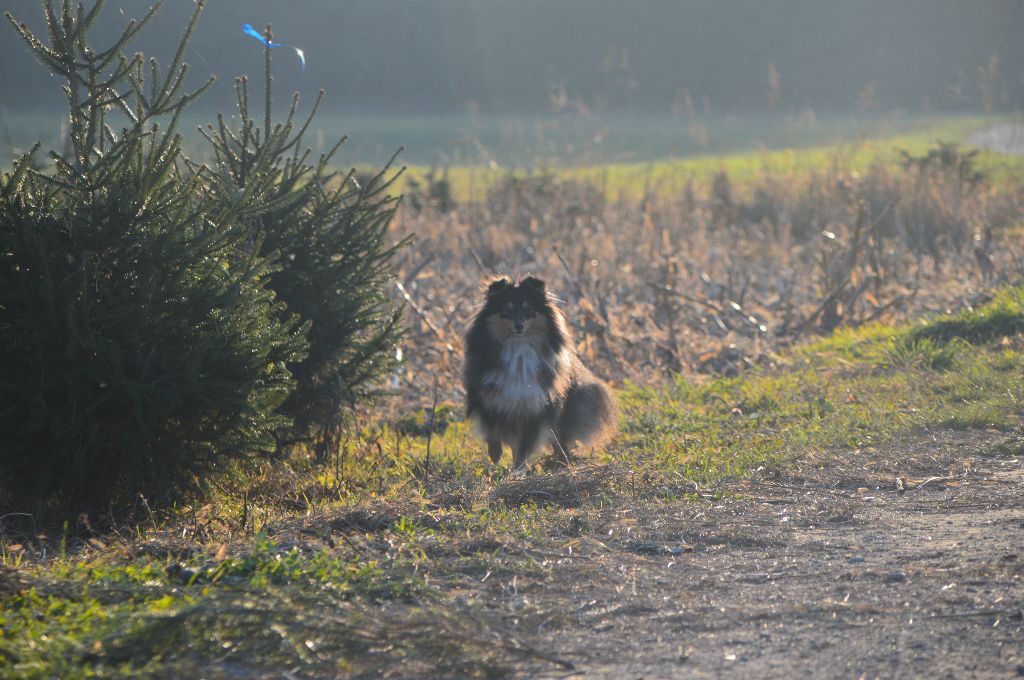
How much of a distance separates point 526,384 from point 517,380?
0.07m

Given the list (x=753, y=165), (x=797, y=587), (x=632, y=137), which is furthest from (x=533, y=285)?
(x=632, y=137)

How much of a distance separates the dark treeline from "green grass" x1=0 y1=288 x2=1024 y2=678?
34.9 meters

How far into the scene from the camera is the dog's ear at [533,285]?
8109 millimetres

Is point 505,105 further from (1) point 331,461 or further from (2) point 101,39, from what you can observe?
(1) point 331,461

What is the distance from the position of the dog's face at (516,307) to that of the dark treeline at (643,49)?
35.1m

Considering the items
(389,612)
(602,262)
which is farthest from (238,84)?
(602,262)

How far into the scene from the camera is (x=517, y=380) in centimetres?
806

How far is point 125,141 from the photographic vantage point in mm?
5965

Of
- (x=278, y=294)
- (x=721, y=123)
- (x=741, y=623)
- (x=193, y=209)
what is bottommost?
(x=741, y=623)

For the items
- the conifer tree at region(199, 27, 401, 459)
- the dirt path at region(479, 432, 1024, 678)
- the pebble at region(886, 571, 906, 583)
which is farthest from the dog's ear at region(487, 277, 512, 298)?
the pebble at region(886, 571, 906, 583)

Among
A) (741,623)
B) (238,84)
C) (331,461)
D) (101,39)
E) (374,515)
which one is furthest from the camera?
(101,39)

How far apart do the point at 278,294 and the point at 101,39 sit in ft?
82.6

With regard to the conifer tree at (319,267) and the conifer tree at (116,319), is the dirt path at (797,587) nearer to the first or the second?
the conifer tree at (116,319)

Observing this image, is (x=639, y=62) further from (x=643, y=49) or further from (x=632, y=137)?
(x=632, y=137)
